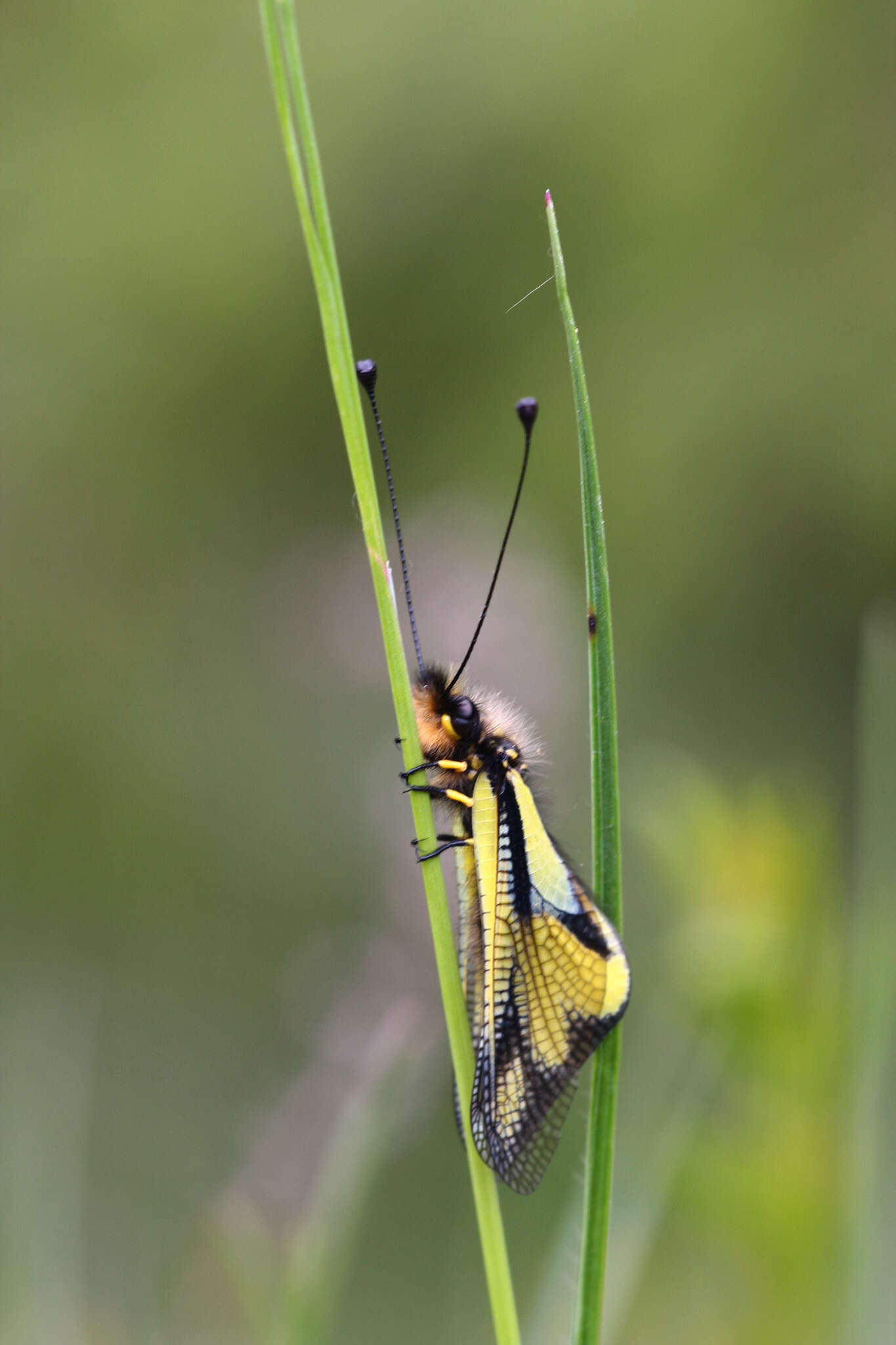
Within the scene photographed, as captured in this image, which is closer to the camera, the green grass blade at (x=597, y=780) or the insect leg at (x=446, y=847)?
the green grass blade at (x=597, y=780)

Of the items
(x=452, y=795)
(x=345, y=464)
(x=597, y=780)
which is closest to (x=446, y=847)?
(x=452, y=795)

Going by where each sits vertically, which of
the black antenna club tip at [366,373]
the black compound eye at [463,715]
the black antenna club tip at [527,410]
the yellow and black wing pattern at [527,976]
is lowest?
the yellow and black wing pattern at [527,976]

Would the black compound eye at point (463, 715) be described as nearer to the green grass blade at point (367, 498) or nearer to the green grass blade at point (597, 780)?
the green grass blade at point (367, 498)

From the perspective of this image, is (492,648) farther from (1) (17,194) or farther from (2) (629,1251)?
(1) (17,194)

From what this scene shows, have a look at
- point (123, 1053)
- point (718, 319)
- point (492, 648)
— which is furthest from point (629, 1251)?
point (718, 319)

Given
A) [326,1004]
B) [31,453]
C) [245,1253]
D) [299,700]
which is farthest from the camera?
[31,453]

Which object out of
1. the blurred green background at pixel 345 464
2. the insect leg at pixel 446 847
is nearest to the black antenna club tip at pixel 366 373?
the insect leg at pixel 446 847

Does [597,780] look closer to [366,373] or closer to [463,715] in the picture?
[366,373]
